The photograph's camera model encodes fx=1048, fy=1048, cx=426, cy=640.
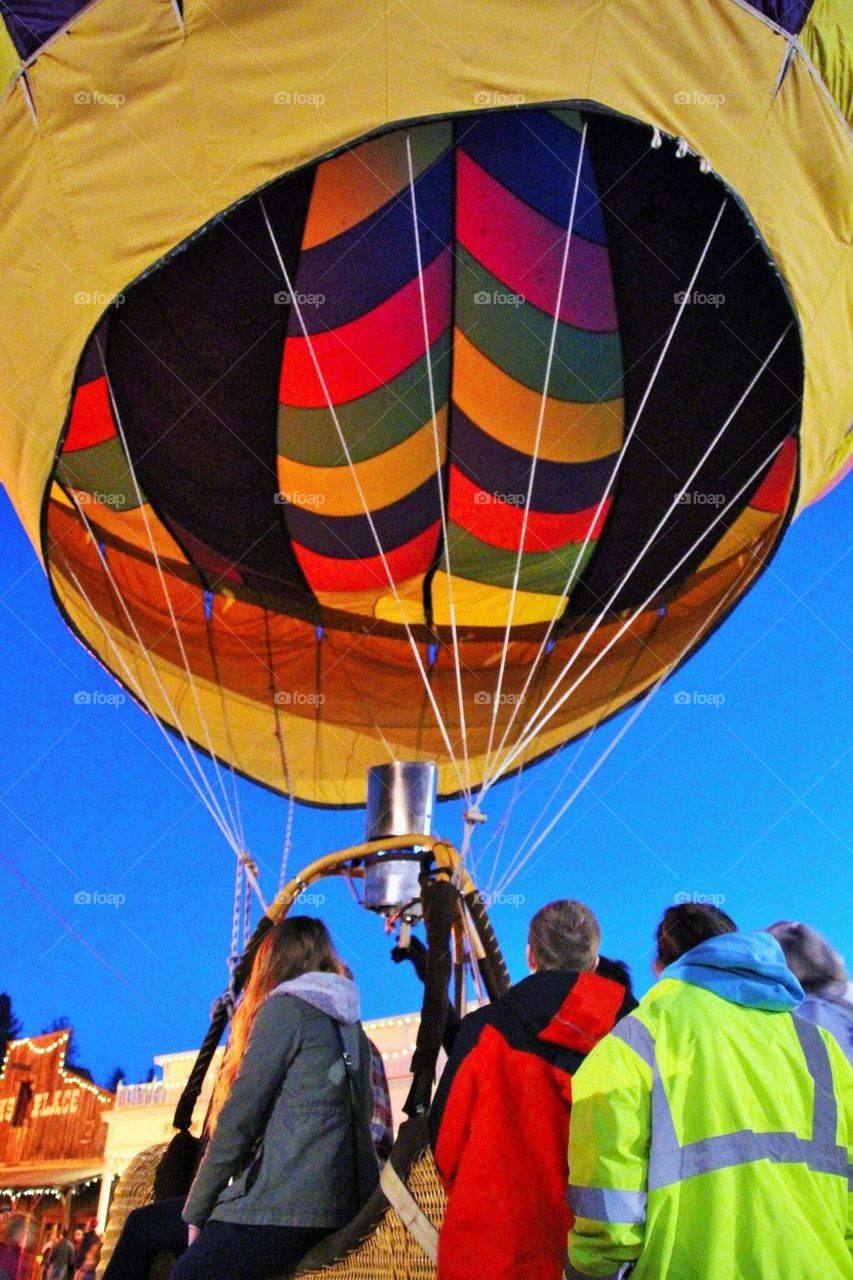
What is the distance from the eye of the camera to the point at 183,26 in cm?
338

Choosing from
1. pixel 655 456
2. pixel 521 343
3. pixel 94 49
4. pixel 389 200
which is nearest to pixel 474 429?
pixel 521 343

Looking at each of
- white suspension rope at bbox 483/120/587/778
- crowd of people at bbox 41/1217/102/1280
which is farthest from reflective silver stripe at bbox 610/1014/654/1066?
crowd of people at bbox 41/1217/102/1280

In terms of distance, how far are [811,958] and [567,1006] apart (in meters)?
0.64

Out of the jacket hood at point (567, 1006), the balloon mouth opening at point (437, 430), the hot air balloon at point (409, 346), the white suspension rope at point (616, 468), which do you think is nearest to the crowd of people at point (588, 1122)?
the jacket hood at point (567, 1006)

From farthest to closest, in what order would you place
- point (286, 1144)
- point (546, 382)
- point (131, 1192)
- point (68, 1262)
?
point (68, 1262) < point (546, 382) < point (131, 1192) < point (286, 1144)

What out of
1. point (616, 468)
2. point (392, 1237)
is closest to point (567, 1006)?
point (392, 1237)

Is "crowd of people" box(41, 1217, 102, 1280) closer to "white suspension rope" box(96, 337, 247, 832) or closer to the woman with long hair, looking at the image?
"white suspension rope" box(96, 337, 247, 832)

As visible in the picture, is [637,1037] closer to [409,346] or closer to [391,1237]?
[391,1237]

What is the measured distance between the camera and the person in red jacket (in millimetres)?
1673

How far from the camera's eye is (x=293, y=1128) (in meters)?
2.00

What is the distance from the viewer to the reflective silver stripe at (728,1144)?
1.53 m

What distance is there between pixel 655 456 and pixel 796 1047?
4167 mm

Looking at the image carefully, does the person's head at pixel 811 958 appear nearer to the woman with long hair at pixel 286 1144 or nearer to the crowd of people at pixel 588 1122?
the crowd of people at pixel 588 1122

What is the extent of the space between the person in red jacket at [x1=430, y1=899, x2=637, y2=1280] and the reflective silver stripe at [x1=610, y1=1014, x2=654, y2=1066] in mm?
194
